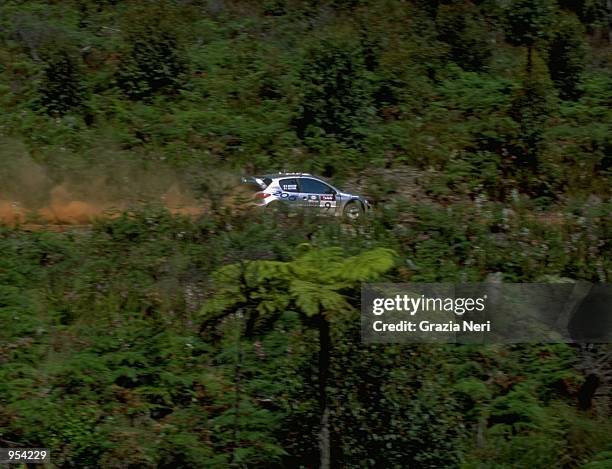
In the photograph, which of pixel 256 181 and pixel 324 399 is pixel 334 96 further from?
pixel 324 399

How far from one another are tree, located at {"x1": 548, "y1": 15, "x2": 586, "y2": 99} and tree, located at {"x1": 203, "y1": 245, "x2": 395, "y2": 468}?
18613 millimetres

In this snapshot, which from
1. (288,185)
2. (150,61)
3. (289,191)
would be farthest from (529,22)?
(289,191)

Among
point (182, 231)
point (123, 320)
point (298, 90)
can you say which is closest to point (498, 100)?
point (298, 90)

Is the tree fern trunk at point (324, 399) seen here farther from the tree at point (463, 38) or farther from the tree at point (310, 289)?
the tree at point (463, 38)

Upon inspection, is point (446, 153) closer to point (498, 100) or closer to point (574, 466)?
point (498, 100)

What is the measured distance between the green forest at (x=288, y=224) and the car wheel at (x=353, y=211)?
39 centimetres

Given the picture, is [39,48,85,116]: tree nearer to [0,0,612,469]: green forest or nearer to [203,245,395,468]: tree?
[0,0,612,469]: green forest

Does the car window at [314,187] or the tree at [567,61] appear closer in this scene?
the car window at [314,187]

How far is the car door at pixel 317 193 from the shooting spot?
1912 cm

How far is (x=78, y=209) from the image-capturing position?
18.9 metres

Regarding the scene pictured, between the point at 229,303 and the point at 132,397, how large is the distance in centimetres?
275

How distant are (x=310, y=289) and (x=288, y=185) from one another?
999 centimetres

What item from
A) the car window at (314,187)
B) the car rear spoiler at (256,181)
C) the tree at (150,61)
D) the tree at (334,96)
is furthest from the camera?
the tree at (150,61)

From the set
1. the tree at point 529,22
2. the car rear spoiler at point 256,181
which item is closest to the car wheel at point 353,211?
the car rear spoiler at point 256,181
